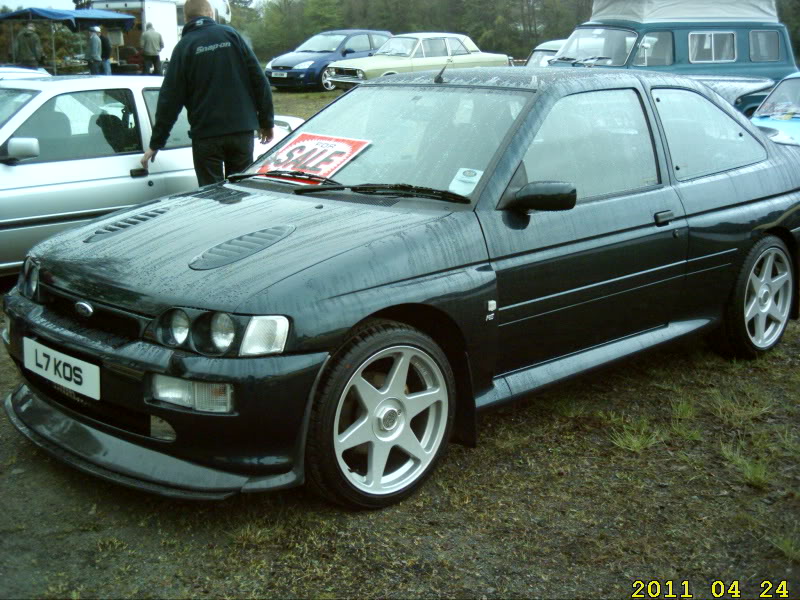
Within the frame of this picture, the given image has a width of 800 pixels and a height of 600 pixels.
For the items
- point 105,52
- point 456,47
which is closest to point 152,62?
point 105,52

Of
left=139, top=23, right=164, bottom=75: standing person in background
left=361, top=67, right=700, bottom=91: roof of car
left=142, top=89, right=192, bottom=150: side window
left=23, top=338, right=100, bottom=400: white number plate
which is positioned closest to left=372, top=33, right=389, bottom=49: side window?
left=139, top=23, right=164, bottom=75: standing person in background

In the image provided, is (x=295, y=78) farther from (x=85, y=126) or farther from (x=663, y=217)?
(x=663, y=217)

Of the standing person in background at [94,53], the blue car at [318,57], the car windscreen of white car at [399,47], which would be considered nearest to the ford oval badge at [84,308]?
the car windscreen of white car at [399,47]

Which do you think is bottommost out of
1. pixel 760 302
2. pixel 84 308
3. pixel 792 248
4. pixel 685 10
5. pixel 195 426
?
pixel 760 302

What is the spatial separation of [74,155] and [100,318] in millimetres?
3150

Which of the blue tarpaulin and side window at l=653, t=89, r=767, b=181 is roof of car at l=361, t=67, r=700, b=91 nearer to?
side window at l=653, t=89, r=767, b=181

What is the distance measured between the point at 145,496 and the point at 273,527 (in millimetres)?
510

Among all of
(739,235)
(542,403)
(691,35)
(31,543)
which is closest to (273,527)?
(31,543)

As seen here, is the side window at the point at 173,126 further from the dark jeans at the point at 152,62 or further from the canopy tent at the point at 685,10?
the dark jeans at the point at 152,62

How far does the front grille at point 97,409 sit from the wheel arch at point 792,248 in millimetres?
3284

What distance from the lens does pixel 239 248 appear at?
3289 mm

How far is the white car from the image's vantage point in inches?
222

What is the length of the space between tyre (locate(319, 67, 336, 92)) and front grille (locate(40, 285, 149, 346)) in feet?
60.9

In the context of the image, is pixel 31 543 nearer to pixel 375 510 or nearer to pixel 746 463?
pixel 375 510
